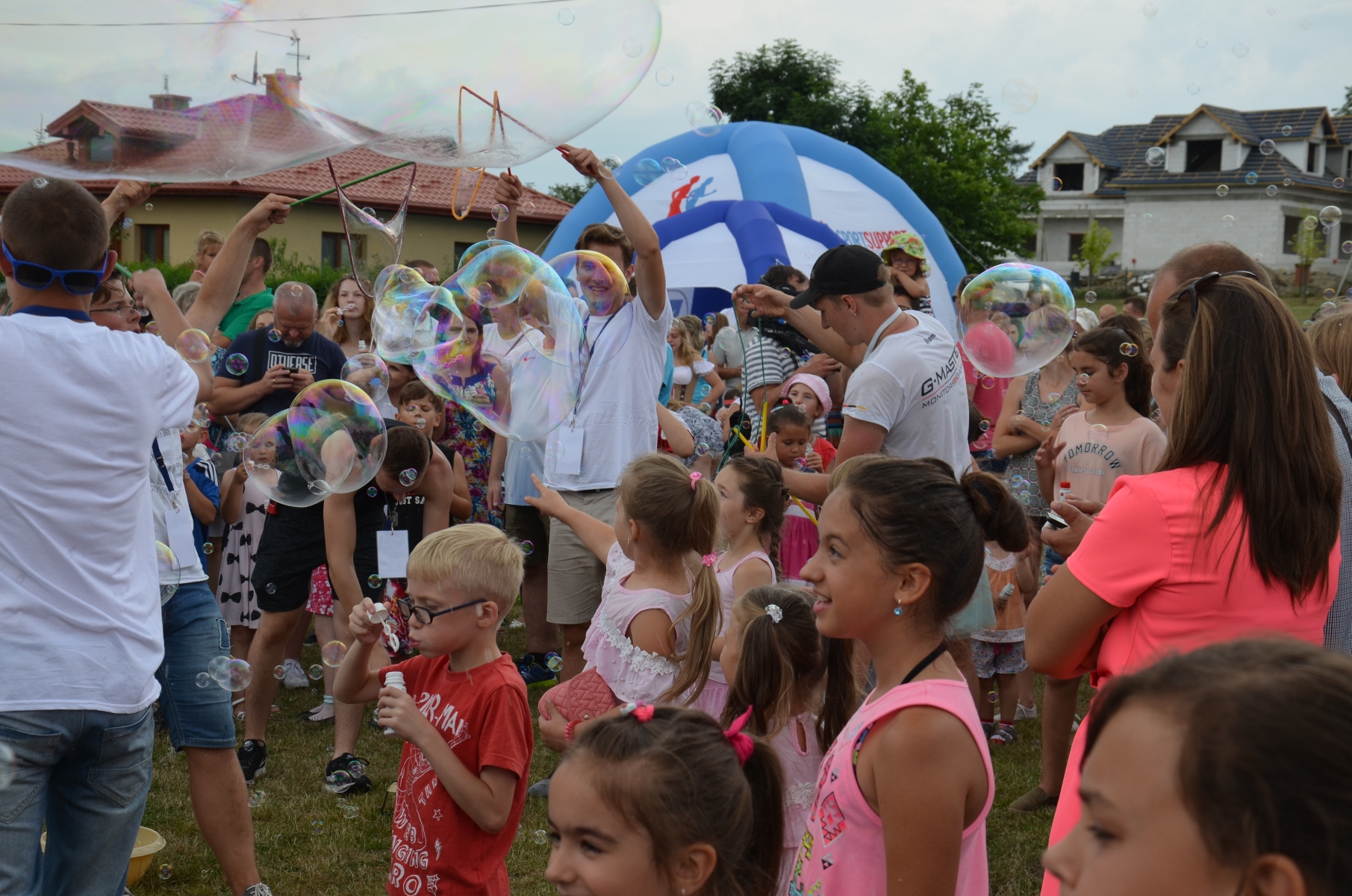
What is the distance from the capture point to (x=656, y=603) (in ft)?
10.6

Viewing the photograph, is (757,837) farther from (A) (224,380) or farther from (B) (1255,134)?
(B) (1255,134)

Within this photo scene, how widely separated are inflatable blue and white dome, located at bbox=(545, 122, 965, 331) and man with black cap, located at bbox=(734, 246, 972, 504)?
28.1 ft

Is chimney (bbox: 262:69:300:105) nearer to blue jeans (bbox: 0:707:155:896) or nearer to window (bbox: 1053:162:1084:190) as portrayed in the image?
blue jeans (bbox: 0:707:155:896)

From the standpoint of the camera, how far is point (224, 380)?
17.0ft

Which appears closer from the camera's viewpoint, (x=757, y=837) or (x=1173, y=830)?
(x=1173, y=830)

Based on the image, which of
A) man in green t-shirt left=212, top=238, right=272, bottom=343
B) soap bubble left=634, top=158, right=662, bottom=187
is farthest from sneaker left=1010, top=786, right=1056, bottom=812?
man in green t-shirt left=212, top=238, right=272, bottom=343

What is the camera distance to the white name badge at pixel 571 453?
4832 mm

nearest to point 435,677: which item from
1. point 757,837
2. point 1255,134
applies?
point 757,837

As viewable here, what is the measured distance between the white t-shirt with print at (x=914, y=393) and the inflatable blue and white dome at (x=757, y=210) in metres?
Result: 8.66

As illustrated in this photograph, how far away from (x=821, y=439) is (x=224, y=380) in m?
2.90

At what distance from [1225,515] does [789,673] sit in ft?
3.55

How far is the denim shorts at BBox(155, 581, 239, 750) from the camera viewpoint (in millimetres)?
3043

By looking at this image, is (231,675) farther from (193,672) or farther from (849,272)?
(849,272)

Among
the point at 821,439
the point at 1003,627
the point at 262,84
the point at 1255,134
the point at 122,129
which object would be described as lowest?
the point at 1003,627
